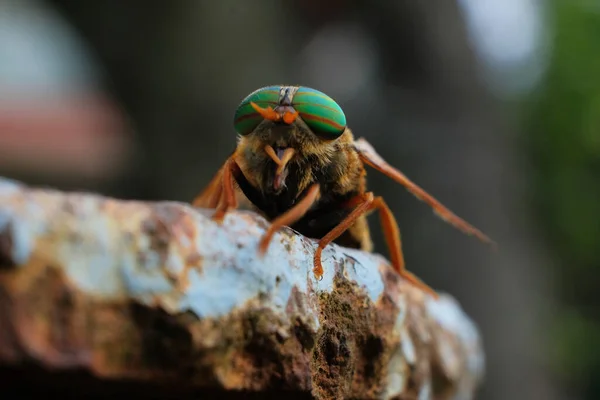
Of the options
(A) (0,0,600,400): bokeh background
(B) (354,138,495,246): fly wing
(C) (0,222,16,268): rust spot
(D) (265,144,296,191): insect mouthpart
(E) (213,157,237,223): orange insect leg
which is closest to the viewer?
(C) (0,222,16,268): rust spot

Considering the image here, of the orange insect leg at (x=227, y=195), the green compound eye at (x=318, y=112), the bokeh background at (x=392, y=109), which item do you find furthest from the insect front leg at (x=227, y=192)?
the bokeh background at (x=392, y=109)

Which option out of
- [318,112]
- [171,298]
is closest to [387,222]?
[318,112]

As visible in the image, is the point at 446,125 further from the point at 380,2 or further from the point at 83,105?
the point at 83,105

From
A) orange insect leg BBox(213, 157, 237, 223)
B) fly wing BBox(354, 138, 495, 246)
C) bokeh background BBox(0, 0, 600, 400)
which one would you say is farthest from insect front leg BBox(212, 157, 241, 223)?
bokeh background BBox(0, 0, 600, 400)

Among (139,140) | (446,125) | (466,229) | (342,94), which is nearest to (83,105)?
(139,140)

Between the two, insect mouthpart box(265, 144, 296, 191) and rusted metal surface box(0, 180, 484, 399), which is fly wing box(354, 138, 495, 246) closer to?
insect mouthpart box(265, 144, 296, 191)

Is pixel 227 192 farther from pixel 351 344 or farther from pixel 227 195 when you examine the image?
pixel 351 344
